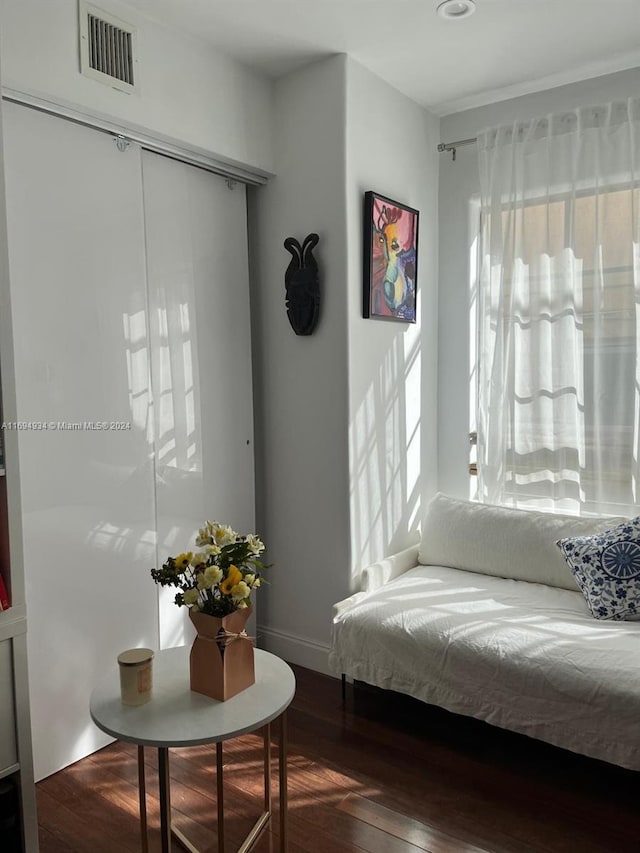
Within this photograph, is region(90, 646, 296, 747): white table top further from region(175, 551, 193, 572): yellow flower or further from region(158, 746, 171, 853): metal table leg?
region(175, 551, 193, 572): yellow flower

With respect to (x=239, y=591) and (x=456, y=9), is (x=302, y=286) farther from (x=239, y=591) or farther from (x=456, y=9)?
(x=239, y=591)

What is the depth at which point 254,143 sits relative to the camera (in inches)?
118

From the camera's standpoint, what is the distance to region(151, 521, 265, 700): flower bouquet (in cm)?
169

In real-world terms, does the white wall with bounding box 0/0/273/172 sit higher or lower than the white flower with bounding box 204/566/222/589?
higher

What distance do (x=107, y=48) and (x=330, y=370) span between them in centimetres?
147

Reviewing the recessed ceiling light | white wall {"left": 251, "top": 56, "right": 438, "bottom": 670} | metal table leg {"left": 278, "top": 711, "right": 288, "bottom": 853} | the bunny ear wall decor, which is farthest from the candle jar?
the recessed ceiling light

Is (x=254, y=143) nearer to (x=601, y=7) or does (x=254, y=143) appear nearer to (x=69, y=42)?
(x=69, y=42)

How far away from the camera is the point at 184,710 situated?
66.1 inches

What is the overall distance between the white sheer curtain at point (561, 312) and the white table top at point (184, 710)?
179cm

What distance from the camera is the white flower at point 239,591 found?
1.68m

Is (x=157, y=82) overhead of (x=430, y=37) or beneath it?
beneath

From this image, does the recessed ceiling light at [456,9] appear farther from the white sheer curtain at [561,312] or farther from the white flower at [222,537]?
the white flower at [222,537]

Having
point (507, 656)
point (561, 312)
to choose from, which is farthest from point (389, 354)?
point (507, 656)

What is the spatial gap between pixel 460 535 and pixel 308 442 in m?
0.86
